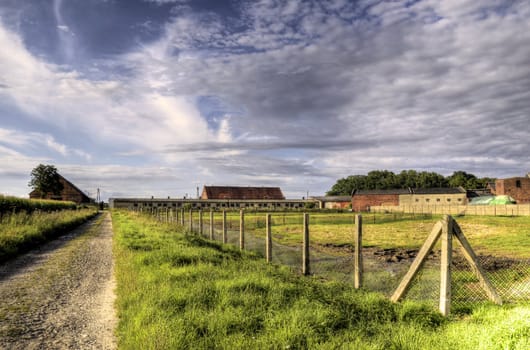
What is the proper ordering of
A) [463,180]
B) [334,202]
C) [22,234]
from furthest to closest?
[463,180]
[334,202]
[22,234]

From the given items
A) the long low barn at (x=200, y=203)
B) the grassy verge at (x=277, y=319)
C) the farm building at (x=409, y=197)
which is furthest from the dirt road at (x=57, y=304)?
the farm building at (x=409, y=197)

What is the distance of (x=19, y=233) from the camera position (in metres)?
15.7

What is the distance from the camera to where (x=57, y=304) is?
6844 millimetres

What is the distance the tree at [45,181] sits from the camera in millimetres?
79938

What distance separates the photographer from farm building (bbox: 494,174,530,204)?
68.4 m

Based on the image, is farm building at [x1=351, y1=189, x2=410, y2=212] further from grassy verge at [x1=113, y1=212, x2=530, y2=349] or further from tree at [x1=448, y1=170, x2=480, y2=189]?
grassy verge at [x1=113, y1=212, x2=530, y2=349]

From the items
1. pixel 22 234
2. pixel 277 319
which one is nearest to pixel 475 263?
pixel 277 319

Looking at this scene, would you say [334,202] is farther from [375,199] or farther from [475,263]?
[475,263]

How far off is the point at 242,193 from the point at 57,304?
333ft

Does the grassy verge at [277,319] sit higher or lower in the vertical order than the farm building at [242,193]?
lower

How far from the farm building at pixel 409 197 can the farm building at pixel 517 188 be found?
11.2 m

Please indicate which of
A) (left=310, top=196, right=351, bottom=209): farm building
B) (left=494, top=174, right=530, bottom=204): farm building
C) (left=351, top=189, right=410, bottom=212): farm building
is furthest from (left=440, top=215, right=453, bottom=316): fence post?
(left=310, top=196, right=351, bottom=209): farm building

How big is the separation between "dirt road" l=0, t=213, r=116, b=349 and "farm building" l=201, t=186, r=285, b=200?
91.6 meters

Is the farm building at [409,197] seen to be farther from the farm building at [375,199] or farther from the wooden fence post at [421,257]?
the wooden fence post at [421,257]
